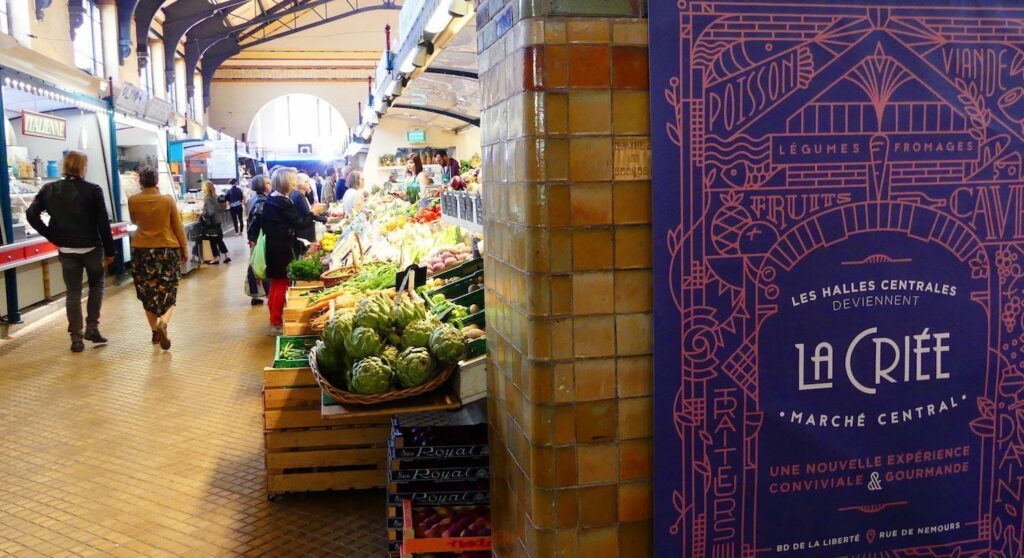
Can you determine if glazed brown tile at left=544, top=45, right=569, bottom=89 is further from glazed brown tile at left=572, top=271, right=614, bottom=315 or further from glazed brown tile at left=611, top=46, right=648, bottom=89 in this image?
glazed brown tile at left=572, top=271, right=614, bottom=315

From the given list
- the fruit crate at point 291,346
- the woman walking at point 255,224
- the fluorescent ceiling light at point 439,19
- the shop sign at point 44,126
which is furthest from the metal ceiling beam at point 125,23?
the fruit crate at point 291,346

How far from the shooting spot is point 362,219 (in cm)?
861

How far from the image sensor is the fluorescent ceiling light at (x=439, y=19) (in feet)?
13.0

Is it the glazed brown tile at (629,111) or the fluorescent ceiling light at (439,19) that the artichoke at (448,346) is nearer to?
the glazed brown tile at (629,111)

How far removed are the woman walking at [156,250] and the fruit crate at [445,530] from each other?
15.8ft

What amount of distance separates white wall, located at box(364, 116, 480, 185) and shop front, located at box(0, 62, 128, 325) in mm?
3790

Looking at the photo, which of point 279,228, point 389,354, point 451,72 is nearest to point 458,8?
point 389,354

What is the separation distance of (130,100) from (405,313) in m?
11.8

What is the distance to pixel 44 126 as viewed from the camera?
32.8 feet

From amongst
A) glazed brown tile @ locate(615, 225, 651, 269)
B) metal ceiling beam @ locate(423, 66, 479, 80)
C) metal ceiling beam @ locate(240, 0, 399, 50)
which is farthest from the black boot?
metal ceiling beam @ locate(240, 0, 399, 50)

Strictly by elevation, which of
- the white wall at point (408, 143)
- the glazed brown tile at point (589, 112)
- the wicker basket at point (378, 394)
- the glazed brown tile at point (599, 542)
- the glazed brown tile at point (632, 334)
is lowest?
the glazed brown tile at point (599, 542)

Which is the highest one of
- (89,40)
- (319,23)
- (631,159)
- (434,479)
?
(319,23)

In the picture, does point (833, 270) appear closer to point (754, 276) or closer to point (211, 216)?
point (754, 276)

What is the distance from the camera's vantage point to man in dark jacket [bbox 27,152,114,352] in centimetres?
682
